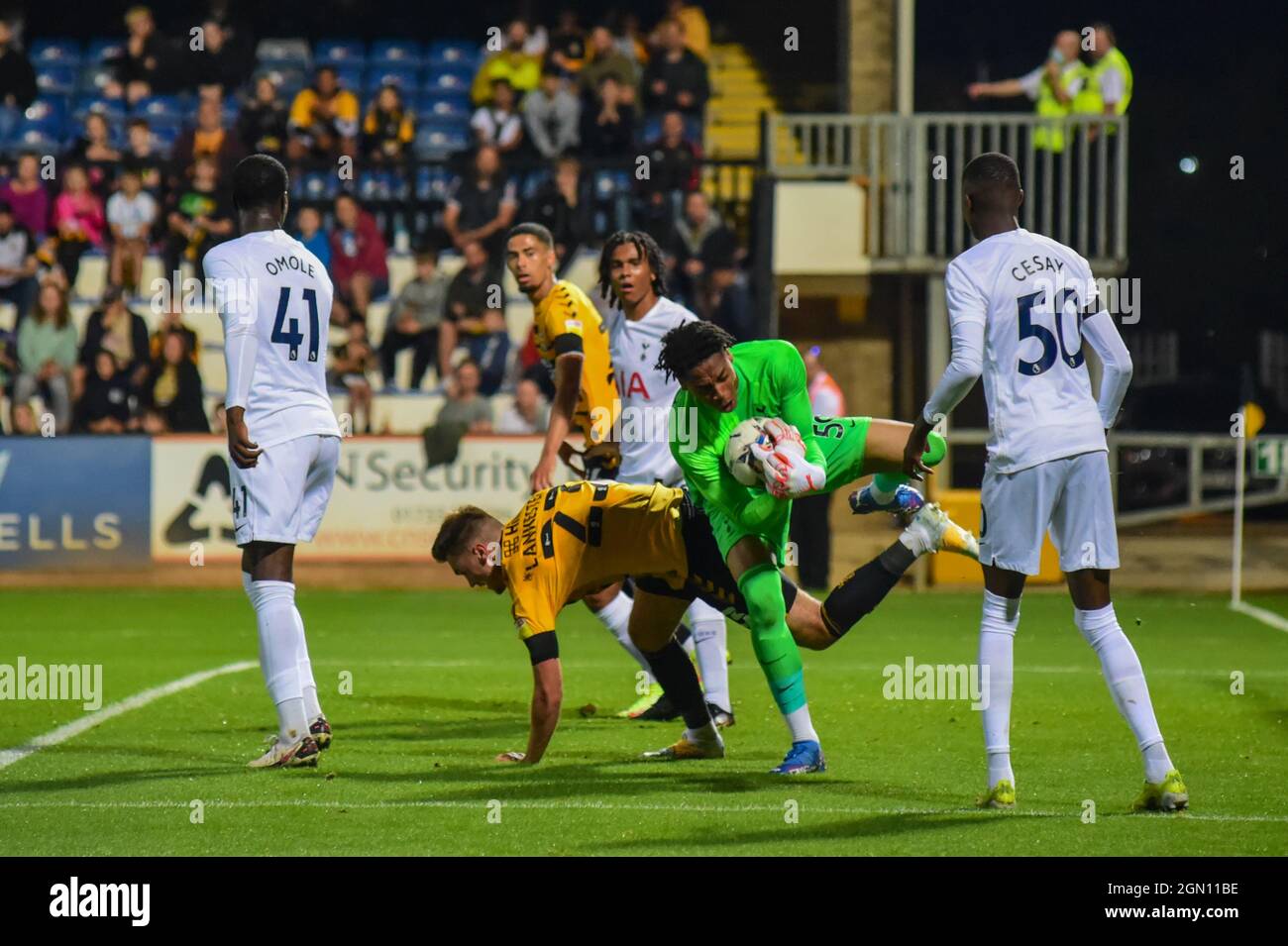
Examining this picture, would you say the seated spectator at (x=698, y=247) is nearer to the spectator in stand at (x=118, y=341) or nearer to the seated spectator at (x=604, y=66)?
the seated spectator at (x=604, y=66)

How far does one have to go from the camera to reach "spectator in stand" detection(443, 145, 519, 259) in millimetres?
18406

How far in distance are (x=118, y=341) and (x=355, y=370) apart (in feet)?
7.10

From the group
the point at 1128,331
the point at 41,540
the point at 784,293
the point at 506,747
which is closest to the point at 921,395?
the point at 784,293

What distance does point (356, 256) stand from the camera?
18.6 meters

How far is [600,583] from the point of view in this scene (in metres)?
7.49

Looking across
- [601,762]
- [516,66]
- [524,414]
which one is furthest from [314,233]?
[601,762]

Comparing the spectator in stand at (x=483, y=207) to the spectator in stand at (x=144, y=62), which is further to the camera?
the spectator in stand at (x=144, y=62)

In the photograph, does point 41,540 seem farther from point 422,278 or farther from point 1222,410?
point 1222,410

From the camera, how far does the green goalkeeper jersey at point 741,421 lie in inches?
283

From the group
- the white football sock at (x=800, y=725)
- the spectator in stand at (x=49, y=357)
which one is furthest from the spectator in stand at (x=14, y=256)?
the white football sock at (x=800, y=725)

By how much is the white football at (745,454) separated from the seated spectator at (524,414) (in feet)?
33.3

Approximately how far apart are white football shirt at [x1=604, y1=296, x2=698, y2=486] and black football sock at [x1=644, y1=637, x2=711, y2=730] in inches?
58.1

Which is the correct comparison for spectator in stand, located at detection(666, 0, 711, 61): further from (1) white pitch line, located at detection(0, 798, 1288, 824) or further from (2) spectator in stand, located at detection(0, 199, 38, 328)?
(1) white pitch line, located at detection(0, 798, 1288, 824)

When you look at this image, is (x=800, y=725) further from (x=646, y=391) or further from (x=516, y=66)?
(x=516, y=66)
